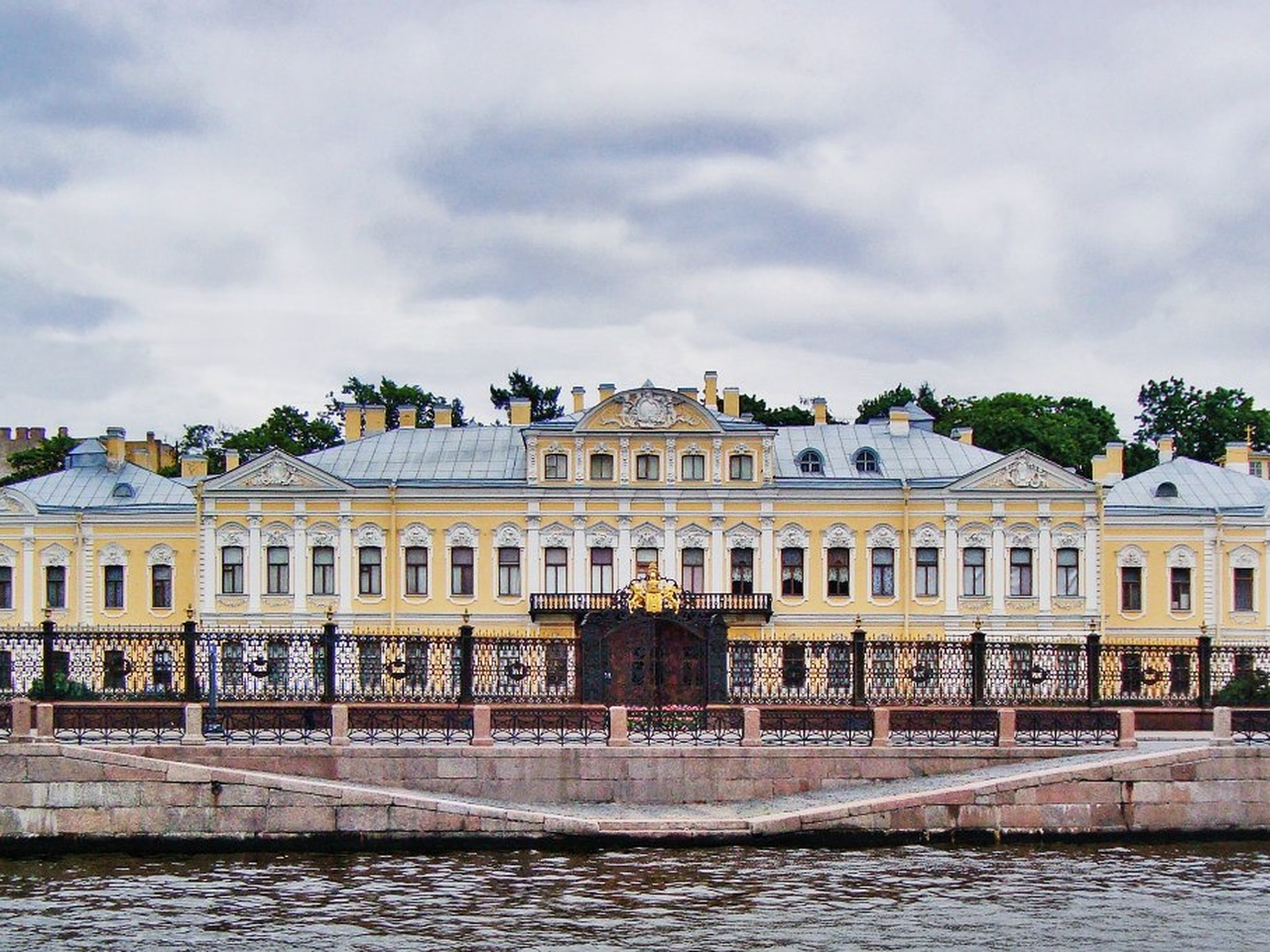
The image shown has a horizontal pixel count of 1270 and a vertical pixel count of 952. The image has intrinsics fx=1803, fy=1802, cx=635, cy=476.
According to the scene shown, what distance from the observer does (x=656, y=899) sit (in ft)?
65.3

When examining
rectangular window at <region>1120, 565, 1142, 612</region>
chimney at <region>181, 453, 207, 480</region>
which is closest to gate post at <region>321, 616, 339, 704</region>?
rectangular window at <region>1120, 565, 1142, 612</region>

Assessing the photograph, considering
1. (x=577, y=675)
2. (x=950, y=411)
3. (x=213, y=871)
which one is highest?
(x=950, y=411)

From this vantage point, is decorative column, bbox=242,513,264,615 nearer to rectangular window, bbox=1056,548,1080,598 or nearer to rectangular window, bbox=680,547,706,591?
rectangular window, bbox=680,547,706,591

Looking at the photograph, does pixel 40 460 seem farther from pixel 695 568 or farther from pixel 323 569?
pixel 695 568

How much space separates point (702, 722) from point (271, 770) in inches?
259

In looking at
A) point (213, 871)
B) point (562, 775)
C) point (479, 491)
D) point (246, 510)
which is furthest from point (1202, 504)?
point (213, 871)

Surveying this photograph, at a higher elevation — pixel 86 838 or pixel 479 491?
pixel 479 491

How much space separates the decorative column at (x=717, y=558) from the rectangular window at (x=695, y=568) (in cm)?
26

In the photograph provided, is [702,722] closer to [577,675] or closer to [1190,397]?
[577,675]

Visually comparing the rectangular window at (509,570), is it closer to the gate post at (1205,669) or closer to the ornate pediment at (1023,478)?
the ornate pediment at (1023,478)

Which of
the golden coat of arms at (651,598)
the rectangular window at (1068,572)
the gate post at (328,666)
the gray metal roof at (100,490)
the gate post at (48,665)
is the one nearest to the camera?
the gate post at (48,665)

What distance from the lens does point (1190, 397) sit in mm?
77438

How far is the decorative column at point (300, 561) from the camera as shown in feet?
155

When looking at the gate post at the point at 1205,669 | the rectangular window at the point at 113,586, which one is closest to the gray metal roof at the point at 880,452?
the rectangular window at the point at 113,586
